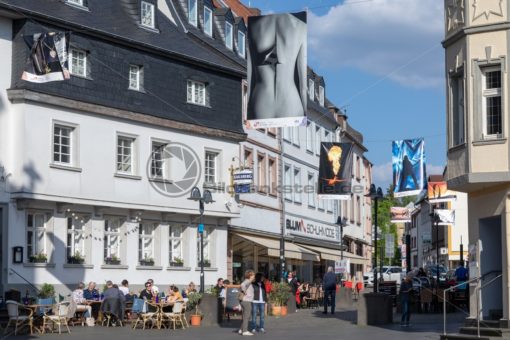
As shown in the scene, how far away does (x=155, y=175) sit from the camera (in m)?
42.3

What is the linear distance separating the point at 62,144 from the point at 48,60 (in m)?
9.55

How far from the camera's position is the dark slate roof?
36969 mm

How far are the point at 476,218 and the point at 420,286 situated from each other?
15.2m

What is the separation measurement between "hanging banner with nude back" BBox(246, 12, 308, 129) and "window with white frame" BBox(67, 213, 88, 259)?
14.3 m

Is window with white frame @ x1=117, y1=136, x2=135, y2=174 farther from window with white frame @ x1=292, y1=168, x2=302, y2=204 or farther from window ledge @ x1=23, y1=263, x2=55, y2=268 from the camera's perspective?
window with white frame @ x1=292, y1=168, x2=302, y2=204

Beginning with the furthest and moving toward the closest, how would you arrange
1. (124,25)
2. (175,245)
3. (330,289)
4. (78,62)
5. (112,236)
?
(175,245) < (124,25) < (112,236) < (330,289) < (78,62)

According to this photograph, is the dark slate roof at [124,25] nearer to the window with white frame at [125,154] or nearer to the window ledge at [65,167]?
the window with white frame at [125,154]

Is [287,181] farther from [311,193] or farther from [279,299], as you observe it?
[279,299]

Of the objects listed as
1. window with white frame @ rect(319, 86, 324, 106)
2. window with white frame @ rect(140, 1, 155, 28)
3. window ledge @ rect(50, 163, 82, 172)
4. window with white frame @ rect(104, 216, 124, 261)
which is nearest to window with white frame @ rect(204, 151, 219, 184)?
window with white frame @ rect(104, 216, 124, 261)

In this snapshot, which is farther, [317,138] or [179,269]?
[317,138]

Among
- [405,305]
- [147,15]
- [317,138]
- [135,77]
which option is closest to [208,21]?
[147,15]

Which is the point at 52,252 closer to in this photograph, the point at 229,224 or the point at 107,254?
A: the point at 107,254

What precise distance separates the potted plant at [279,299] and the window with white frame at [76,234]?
7188 mm

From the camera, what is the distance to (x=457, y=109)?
88.4ft
